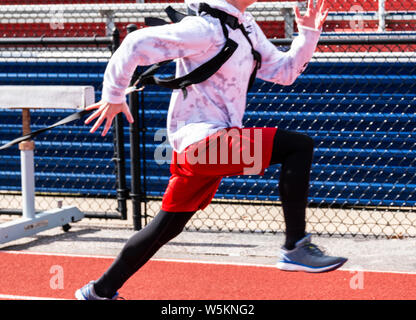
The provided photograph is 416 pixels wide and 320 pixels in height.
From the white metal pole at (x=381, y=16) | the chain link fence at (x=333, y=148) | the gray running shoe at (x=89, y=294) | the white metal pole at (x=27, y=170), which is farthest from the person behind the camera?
the white metal pole at (x=381, y=16)

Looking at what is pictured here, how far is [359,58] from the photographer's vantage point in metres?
7.75

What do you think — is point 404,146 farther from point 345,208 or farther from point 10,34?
point 10,34

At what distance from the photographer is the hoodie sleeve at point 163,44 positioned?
11.6 ft

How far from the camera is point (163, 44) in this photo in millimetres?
3549

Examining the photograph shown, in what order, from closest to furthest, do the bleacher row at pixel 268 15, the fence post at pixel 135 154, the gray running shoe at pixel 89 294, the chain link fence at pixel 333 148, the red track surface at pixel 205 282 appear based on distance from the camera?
the gray running shoe at pixel 89 294
the red track surface at pixel 205 282
the fence post at pixel 135 154
the chain link fence at pixel 333 148
the bleacher row at pixel 268 15

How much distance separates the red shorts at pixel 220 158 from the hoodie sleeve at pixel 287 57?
0.48 metres

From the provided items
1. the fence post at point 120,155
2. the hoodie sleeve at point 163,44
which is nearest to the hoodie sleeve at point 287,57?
the hoodie sleeve at point 163,44

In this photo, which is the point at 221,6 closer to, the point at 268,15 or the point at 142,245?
the point at 142,245

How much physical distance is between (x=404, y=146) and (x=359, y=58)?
978mm

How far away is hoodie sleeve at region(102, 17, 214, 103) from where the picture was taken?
3529mm

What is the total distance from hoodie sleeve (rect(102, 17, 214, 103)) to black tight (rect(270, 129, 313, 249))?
1.82ft

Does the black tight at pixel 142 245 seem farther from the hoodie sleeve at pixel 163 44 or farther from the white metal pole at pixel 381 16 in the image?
the white metal pole at pixel 381 16

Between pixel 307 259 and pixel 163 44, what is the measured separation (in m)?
1.18

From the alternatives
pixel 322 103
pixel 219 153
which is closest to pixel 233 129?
pixel 219 153
